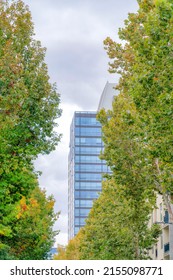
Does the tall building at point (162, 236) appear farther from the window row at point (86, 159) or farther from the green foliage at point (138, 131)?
the window row at point (86, 159)

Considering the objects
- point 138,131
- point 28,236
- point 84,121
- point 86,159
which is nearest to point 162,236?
point 28,236

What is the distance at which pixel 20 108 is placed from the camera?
2325 centimetres

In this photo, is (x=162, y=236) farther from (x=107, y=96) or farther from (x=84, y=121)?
(x=84, y=121)

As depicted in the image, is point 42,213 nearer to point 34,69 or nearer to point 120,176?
point 120,176

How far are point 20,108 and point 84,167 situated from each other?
509 feet

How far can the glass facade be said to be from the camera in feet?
574

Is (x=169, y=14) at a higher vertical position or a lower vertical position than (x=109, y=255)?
higher

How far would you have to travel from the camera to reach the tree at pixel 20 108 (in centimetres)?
2248

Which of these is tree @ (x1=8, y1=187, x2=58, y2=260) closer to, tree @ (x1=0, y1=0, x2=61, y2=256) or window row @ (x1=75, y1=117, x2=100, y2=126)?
tree @ (x1=0, y1=0, x2=61, y2=256)

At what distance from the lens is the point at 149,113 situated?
21.5 m

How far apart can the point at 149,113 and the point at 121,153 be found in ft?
29.8

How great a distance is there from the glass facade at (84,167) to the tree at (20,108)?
14870cm
